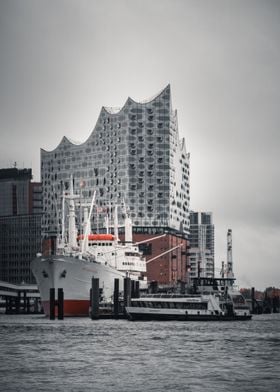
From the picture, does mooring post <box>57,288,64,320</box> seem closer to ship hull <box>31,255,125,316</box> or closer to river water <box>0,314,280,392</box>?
ship hull <box>31,255,125,316</box>

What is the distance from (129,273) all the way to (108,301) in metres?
15.1

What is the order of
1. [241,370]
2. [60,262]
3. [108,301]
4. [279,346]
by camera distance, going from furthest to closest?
[108,301], [60,262], [279,346], [241,370]

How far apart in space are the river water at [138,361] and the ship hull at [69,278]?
4985cm

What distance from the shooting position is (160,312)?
474ft

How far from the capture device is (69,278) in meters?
162

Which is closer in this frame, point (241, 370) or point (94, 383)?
point (94, 383)

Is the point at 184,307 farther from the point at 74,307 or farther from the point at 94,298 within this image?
the point at 74,307

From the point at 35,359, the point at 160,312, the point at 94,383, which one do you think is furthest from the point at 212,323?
the point at 94,383

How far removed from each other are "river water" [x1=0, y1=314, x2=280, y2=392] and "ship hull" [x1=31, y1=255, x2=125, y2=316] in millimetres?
49852

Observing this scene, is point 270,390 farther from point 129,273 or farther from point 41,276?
point 129,273

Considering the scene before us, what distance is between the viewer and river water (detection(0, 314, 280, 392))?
59.2m

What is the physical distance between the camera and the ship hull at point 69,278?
528 feet

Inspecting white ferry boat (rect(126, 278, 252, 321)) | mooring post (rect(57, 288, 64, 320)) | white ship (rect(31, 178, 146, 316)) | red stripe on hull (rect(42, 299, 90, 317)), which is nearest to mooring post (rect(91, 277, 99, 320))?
mooring post (rect(57, 288, 64, 320))

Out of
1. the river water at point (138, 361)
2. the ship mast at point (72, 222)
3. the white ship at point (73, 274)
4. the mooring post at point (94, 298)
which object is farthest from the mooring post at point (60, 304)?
the river water at point (138, 361)
